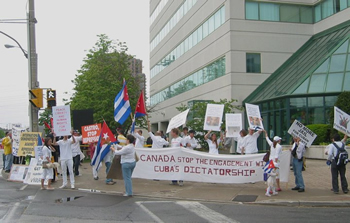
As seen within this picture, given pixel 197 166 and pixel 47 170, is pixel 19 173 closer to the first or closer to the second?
pixel 47 170

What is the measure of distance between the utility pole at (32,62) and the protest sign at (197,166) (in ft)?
20.7

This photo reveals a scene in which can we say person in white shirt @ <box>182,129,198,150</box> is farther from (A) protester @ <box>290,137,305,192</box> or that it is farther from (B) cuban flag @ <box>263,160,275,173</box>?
(A) protester @ <box>290,137,305,192</box>

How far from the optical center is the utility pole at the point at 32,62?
1761cm

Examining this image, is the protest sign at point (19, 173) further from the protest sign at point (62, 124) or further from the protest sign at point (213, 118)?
the protest sign at point (213, 118)

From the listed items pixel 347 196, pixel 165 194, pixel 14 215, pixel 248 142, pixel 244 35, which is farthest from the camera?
pixel 244 35

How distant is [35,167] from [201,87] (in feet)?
76.8

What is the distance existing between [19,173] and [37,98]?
3.18m

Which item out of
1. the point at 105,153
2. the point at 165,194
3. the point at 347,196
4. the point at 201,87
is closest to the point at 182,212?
the point at 165,194

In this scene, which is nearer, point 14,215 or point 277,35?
point 14,215

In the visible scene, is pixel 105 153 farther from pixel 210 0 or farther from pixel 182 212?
pixel 210 0

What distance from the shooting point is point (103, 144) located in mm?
13711

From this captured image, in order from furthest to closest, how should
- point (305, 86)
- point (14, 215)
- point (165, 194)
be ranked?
point (305, 86)
point (165, 194)
point (14, 215)

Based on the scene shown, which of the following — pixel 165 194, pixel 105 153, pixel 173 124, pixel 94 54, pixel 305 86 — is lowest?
pixel 165 194

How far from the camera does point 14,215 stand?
28.1 ft
